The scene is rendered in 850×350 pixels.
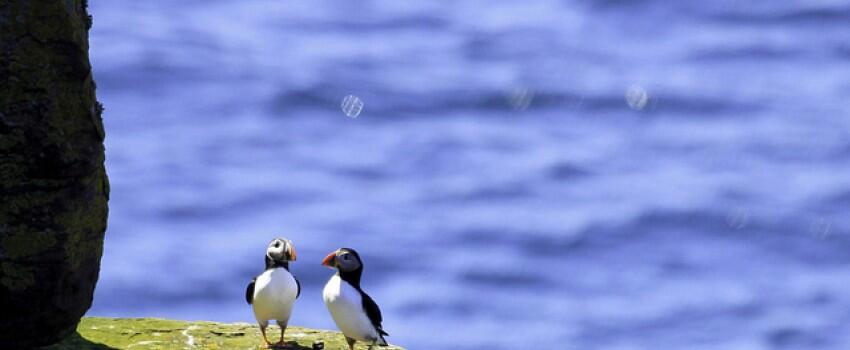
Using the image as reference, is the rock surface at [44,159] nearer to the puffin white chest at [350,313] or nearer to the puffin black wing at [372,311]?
the puffin white chest at [350,313]

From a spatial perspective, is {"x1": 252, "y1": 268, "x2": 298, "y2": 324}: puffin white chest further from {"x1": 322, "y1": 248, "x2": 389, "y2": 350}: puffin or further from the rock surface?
the rock surface

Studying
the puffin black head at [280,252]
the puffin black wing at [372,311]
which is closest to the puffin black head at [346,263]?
the puffin black wing at [372,311]

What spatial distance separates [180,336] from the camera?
46.0 feet

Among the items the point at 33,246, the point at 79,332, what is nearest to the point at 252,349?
the point at 79,332

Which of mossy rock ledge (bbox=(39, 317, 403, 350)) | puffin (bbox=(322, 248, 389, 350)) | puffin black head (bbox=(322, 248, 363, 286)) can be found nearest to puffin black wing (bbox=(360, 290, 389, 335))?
puffin (bbox=(322, 248, 389, 350))

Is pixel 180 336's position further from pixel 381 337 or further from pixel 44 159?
pixel 44 159

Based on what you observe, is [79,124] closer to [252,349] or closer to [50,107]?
[50,107]

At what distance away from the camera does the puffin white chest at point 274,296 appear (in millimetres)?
13398

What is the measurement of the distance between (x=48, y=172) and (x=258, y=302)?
218cm

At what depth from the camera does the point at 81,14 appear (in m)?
12.2

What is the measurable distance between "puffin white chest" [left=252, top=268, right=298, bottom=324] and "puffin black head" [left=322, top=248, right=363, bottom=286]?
1.09 feet

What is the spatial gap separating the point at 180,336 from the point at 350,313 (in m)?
1.58

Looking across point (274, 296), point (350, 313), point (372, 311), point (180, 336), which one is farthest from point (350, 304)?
point (180, 336)

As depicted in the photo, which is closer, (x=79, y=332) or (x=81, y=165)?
(x=81, y=165)
